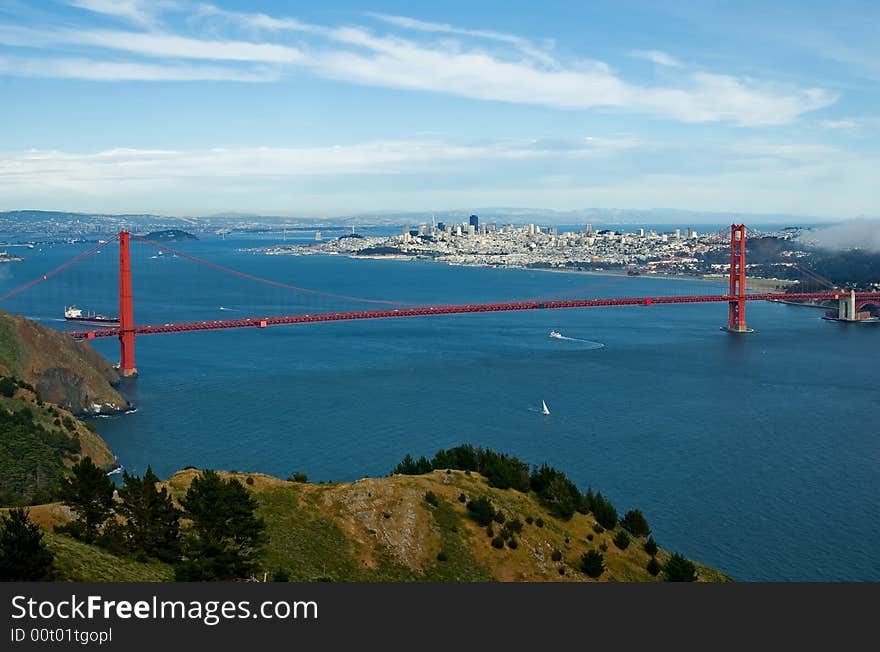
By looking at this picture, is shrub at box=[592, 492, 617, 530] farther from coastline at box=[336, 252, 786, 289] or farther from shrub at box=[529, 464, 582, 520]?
coastline at box=[336, 252, 786, 289]

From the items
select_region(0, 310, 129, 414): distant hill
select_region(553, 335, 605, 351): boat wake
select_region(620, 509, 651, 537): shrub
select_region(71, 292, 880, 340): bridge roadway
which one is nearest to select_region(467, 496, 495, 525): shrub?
select_region(620, 509, 651, 537): shrub

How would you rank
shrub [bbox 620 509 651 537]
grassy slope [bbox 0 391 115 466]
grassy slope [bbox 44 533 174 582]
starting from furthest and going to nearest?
1. grassy slope [bbox 0 391 115 466]
2. shrub [bbox 620 509 651 537]
3. grassy slope [bbox 44 533 174 582]

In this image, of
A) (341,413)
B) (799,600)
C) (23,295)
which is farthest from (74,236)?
(799,600)

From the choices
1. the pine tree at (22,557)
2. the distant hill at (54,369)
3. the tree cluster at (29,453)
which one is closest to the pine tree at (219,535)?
the pine tree at (22,557)

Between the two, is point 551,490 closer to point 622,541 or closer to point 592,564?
point 622,541

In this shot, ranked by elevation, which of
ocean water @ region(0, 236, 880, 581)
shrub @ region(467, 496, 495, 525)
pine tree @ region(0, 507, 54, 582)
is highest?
pine tree @ region(0, 507, 54, 582)

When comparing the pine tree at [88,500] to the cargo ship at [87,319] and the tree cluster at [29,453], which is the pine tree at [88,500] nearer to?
the tree cluster at [29,453]

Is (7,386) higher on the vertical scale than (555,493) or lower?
higher

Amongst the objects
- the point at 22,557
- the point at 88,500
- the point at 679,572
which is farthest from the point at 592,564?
the point at 22,557
